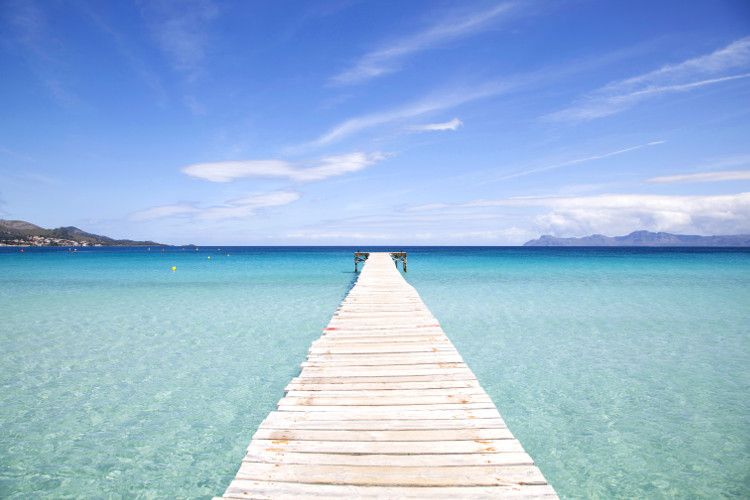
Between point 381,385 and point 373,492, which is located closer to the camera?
point 373,492

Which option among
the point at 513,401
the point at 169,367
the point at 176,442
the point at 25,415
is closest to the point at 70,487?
the point at 176,442

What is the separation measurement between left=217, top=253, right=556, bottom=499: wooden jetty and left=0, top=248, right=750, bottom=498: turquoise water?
1628mm

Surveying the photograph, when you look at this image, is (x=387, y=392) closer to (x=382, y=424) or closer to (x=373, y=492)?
(x=382, y=424)

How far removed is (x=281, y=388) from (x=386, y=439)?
437cm

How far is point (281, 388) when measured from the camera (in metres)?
7.14

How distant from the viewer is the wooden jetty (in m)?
2.70

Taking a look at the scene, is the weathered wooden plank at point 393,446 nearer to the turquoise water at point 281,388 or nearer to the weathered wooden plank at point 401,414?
the weathered wooden plank at point 401,414

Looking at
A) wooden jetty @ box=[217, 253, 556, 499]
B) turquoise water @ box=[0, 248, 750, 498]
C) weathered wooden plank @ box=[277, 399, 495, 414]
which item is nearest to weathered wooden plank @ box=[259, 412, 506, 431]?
wooden jetty @ box=[217, 253, 556, 499]

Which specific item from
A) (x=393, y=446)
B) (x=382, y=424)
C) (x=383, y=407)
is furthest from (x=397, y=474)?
(x=383, y=407)

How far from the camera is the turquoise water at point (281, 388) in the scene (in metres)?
4.56

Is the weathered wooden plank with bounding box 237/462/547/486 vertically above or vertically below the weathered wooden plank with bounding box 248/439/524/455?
below

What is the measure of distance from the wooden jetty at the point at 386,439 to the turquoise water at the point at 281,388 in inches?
64.1

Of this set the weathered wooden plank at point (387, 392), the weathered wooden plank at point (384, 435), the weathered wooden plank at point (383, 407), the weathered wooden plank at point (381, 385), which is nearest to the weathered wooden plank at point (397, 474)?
the weathered wooden plank at point (384, 435)

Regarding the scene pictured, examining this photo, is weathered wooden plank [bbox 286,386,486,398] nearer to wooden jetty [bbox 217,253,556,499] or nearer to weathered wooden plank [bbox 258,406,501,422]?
wooden jetty [bbox 217,253,556,499]
